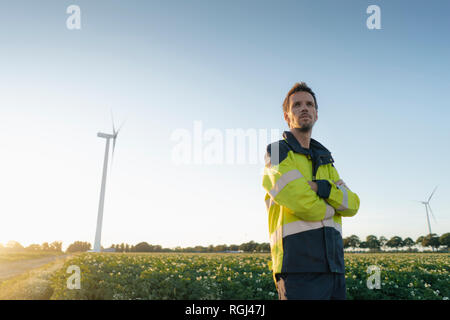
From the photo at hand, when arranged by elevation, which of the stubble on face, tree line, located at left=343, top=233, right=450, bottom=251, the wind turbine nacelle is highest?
the wind turbine nacelle

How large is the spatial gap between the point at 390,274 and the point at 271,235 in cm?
899

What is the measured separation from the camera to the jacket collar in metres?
3.32

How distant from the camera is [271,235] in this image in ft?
10.6

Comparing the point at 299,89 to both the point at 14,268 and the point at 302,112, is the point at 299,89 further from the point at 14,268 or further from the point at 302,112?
the point at 14,268

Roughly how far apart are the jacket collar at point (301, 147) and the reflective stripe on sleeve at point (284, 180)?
1.12ft

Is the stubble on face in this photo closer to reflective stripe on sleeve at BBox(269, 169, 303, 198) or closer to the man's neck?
the man's neck

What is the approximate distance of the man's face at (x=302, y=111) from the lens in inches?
139

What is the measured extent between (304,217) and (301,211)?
0.09 m

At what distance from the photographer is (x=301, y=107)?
360 cm

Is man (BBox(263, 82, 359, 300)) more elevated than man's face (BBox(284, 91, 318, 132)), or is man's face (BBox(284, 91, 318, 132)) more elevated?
man's face (BBox(284, 91, 318, 132))

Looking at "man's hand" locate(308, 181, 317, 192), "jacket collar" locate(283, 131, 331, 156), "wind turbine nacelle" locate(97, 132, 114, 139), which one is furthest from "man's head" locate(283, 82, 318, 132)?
"wind turbine nacelle" locate(97, 132, 114, 139)

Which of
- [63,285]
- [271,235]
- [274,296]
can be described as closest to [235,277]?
[274,296]

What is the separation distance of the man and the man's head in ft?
0.04
